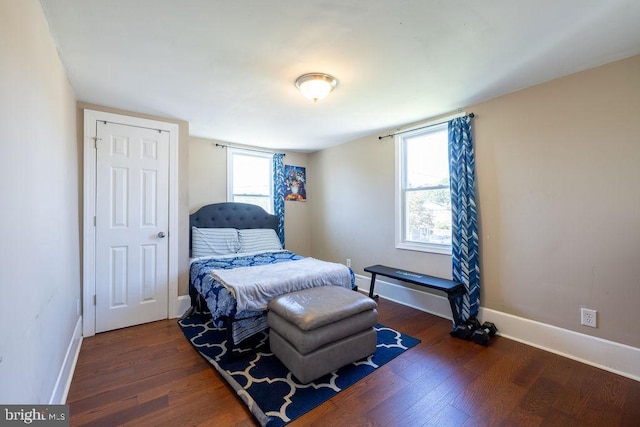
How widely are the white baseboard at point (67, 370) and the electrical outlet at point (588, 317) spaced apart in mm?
3732

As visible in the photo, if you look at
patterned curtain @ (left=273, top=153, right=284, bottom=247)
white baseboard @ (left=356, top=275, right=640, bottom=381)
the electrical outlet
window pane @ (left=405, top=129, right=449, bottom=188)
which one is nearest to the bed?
patterned curtain @ (left=273, top=153, right=284, bottom=247)

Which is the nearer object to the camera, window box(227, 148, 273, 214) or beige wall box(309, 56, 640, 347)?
beige wall box(309, 56, 640, 347)

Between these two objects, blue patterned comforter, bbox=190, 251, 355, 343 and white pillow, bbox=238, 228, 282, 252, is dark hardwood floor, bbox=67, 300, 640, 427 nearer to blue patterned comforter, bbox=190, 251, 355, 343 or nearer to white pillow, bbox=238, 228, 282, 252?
blue patterned comforter, bbox=190, 251, 355, 343

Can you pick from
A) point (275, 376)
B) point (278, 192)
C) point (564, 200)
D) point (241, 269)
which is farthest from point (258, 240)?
point (564, 200)

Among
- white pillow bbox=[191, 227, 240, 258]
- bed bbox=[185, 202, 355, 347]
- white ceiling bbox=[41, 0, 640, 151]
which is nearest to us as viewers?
white ceiling bbox=[41, 0, 640, 151]

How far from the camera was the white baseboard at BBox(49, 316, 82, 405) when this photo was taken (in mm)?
1615

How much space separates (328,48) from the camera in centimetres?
184

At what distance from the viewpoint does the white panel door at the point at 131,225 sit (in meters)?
2.73

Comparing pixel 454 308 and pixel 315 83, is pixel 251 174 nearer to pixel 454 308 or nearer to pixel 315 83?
pixel 315 83

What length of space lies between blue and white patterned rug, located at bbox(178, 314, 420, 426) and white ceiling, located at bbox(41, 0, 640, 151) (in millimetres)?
2326

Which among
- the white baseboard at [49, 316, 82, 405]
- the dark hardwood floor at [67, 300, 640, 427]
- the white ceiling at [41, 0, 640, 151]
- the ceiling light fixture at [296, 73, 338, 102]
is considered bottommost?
the dark hardwood floor at [67, 300, 640, 427]

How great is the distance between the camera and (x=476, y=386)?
6.14ft

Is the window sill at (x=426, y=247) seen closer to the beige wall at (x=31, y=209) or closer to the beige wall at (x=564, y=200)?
the beige wall at (x=564, y=200)

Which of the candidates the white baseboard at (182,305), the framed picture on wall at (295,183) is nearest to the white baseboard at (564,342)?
the framed picture on wall at (295,183)
